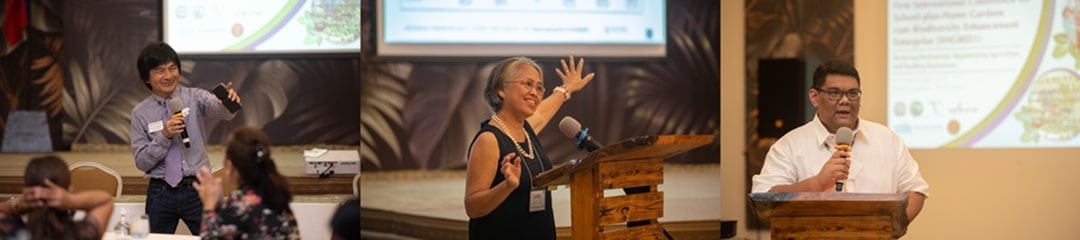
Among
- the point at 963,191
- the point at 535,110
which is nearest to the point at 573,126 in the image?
Result: the point at 535,110

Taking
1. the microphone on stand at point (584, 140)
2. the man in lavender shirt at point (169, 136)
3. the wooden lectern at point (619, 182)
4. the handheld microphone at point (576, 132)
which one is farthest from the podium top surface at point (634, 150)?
the man in lavender shirt at point (169, 136)

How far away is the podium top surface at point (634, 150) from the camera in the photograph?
4.18 metres

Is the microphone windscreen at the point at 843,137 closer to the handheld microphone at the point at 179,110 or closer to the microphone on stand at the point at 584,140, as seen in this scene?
the microphone on stand at the point at 584,140

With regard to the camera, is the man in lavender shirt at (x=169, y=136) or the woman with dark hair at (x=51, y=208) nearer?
the woman with dark hair at (x=51, y=208)

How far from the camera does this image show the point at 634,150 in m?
4.29

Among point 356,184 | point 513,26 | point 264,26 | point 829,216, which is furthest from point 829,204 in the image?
point 264,26

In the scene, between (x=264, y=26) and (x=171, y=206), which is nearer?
(x=171, y=206)

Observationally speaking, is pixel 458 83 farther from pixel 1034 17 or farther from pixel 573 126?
pixel 1034 17

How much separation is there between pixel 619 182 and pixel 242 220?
1.33 meters

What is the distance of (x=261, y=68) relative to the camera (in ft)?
22.4

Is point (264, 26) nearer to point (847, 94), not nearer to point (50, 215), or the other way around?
point (50, 215)

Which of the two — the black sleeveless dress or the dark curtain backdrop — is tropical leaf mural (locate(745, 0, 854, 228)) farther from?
the black sleeveless dress

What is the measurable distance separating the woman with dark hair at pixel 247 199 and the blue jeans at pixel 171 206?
1608 mm

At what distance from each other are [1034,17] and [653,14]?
2.39 m
